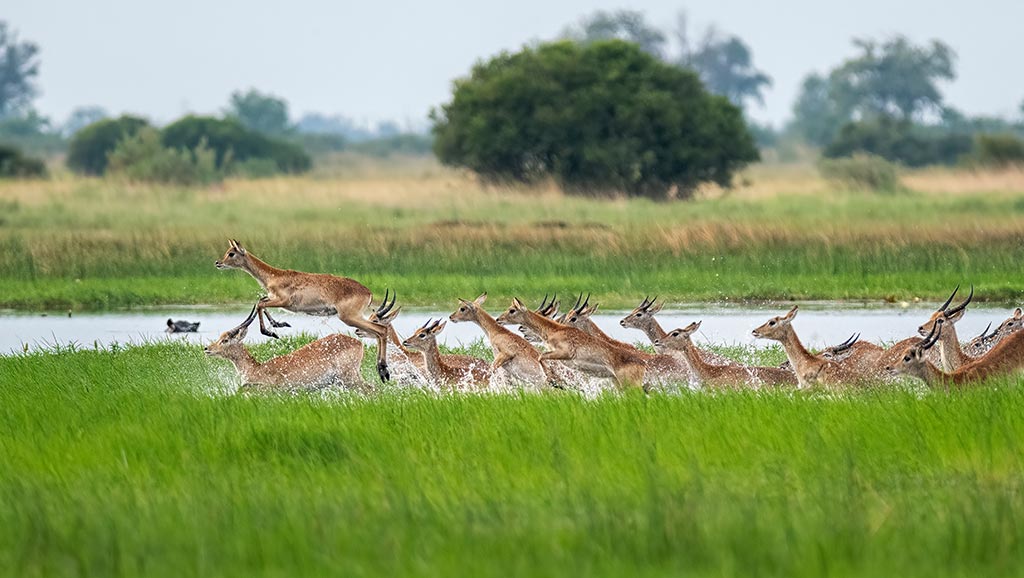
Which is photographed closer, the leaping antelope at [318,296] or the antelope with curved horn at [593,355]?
the antelope with curved horn at [593,355]

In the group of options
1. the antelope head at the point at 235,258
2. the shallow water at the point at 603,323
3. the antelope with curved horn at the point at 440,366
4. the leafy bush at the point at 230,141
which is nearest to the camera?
the antelope with curved horn at the point at 440,366

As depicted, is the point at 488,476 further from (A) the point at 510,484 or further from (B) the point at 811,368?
(B) the point at 811,368

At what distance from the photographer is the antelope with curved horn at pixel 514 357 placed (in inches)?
421

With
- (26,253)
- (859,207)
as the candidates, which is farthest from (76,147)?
(26,253)

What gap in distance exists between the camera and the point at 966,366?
981 centimetres

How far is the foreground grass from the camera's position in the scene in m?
5.49

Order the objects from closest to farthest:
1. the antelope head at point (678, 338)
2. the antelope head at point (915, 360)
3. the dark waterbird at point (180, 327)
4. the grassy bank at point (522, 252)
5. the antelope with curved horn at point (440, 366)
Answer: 1. the antelope head at point (915, 360)
2. the antelope head at point (678, 338)
3. the antelope with curved horn at point (440, 366)
4. the dark waterbird at point (180, 327)
5. the grassy bank at point (522, 252)

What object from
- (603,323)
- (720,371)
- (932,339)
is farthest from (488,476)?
(603,323)

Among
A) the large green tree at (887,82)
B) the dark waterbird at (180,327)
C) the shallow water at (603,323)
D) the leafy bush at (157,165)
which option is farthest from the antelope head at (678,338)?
the large green tree at (887,82)

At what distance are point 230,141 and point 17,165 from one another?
11518mm

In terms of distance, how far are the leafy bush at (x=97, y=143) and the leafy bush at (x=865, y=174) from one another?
76.5 ft

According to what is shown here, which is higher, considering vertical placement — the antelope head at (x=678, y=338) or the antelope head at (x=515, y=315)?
the antelope head at (x=515, y=315)

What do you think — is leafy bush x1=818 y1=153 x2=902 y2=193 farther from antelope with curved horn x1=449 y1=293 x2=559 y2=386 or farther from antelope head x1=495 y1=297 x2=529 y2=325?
antelope with curved horn x1=449 y1=293 x2=559 y2=386

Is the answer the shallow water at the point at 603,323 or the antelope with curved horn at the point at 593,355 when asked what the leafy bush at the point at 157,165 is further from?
the antelope with curved horn at the point at 593,355
